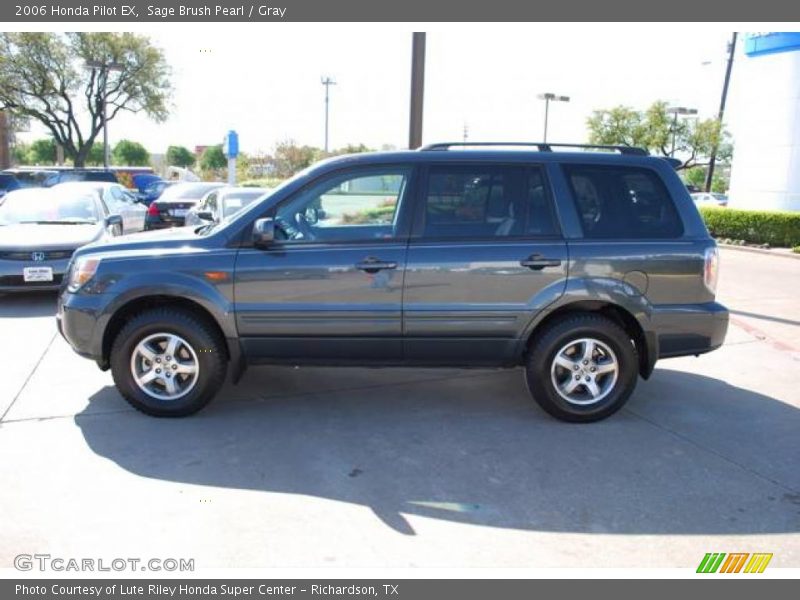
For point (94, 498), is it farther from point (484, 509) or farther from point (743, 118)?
point (743, 118)

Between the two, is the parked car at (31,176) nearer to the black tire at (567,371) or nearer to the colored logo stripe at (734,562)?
the black tire at (567,371)

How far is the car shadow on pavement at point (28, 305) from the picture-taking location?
25.8 feet

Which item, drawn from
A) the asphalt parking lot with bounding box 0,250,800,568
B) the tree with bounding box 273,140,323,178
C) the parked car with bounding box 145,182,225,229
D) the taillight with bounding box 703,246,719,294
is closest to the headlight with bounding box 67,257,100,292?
the asphalt parking lot with bounding box 0,250,800,568

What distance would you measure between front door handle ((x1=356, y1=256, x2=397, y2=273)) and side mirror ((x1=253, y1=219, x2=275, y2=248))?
61 cm

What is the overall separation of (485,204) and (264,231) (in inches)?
60.1

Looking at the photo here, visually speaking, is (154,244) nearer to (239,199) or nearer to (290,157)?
(239,199)

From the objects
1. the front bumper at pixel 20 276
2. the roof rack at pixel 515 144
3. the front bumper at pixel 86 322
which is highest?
the roof rack at pixel 515 144

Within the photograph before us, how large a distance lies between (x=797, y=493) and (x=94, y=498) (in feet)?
12.9

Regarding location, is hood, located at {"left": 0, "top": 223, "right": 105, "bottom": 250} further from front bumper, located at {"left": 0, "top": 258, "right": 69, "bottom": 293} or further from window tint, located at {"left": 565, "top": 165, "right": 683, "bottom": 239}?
window tint, located at {"left": 565, "top": 165, "right": 683, "bottom": 239}

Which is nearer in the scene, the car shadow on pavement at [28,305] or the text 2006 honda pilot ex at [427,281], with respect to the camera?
the text 2006 honda pilot ex at [427,281]

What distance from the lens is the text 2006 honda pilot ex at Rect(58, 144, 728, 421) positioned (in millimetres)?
4527

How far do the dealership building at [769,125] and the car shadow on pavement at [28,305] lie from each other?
1824 centimetres

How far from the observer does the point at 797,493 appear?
378 centimetres

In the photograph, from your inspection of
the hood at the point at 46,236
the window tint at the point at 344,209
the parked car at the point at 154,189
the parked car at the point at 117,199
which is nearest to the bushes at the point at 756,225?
the parked car at the point at 117,199
